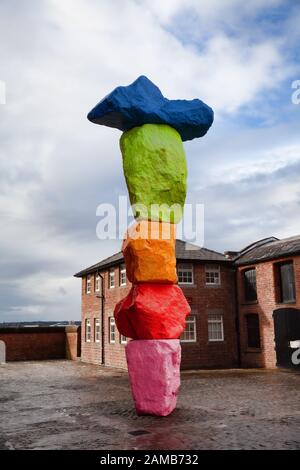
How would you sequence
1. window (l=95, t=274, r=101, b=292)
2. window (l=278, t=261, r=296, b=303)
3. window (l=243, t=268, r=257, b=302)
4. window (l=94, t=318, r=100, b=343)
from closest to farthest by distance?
window (l=278, t=261, r=296, b=303), window (l=243, t=268, r=257, b=302), window (l=94, t=318, r=100, b=343), window (l=95, t=274, r=101, b=292)

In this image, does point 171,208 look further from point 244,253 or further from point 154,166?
point 244,253

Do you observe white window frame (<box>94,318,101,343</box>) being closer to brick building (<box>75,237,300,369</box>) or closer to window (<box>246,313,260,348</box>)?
brick building (<box>75,237,300,369</box>)

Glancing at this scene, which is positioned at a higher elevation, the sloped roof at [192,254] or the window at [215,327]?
the sloped roof at [192,254]

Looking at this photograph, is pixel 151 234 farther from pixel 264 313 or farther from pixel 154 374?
pixel 264 313

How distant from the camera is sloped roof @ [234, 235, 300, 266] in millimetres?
22350

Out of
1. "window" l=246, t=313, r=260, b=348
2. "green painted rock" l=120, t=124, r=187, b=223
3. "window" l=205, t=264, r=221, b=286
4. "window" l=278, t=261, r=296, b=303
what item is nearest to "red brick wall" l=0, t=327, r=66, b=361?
"window" l=205, t=264, r=221, b=286

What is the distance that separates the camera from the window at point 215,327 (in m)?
24.5

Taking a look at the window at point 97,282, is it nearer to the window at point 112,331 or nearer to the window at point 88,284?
the window at point 88,284

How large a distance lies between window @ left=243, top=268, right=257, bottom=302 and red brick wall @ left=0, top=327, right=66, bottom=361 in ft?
51.6

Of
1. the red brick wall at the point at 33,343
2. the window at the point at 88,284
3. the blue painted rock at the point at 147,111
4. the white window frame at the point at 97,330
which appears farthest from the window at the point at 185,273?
the red brick wall at the point at 33,343

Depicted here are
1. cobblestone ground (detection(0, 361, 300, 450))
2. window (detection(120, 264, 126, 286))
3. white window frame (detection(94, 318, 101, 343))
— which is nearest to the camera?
cobblestone ground (detection(0, 361, 300, 450))

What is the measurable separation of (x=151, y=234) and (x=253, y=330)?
51.1ft

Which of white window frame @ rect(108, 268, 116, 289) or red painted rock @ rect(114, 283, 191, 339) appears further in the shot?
white window frame @ rect(108, 268, 116, 289)

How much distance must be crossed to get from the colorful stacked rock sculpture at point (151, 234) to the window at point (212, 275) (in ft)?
45.7
